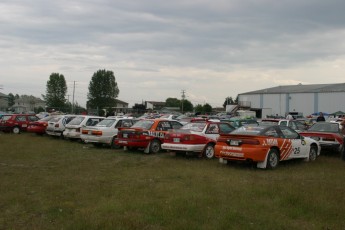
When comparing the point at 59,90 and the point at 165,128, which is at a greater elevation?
the point at 59,90

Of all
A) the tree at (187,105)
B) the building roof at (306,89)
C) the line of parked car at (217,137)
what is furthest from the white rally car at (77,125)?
the tree at (187,105)

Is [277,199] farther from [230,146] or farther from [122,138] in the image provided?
[122,138]

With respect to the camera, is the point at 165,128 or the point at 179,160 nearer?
the point at 179,160

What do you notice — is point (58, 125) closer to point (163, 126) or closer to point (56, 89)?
point (163, 126)

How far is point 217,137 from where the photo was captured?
14695mm

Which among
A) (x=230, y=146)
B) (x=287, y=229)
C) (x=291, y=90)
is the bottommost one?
(x=287, y=229)

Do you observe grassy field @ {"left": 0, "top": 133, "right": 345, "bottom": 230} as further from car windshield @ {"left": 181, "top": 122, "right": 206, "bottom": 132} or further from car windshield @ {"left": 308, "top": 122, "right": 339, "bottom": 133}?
car windshield @ {"left": 308, "top": 122, "right": 339, "bottom": 133}

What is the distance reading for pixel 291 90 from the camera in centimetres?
9200

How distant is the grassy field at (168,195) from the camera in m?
6.20

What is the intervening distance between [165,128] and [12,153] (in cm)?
577

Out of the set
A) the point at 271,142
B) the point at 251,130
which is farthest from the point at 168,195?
the point at 251,130

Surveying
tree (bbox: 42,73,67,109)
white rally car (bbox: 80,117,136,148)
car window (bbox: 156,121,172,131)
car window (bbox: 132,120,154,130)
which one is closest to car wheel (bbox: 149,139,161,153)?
car window (bbox: 156,121,172,131)

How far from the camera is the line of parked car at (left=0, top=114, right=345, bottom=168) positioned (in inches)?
465

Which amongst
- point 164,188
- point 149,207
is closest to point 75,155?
point 164,188
